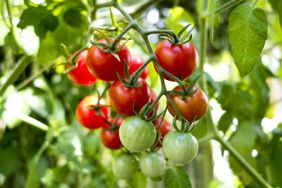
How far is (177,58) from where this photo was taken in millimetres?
485

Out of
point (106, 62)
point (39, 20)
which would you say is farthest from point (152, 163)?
point (39, 20)

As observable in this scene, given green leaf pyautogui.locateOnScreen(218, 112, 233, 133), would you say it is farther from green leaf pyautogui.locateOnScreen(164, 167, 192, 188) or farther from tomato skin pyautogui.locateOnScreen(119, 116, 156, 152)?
tomato skin pyautogui.locateOnScreen(119, 116, 156, 152)

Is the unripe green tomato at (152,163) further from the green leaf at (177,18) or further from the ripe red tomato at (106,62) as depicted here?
the green leaf at (177,18)

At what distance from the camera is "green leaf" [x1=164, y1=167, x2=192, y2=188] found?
574 mm

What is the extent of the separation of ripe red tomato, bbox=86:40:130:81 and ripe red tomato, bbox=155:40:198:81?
40mm

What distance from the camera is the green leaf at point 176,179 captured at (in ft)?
1.88

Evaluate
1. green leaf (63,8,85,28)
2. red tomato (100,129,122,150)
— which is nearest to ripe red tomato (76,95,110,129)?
red tomato (100,129,122,150)

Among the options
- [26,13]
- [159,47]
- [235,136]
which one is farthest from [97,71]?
[235,136]

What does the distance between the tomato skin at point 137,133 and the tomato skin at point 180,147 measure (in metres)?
0.02

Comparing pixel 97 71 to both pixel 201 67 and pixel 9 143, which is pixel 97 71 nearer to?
pixel 201 67

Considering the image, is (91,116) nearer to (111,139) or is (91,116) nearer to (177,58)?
(111,139)

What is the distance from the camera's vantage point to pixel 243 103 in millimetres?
795

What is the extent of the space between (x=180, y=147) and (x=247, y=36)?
145 millimetres

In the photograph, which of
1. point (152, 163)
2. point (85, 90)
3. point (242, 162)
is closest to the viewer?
point (152, 163)
